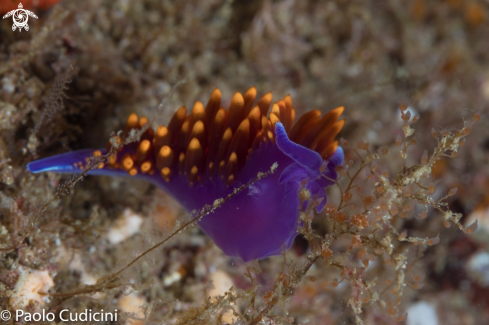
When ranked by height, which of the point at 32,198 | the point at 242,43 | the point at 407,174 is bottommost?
the point at 407,174

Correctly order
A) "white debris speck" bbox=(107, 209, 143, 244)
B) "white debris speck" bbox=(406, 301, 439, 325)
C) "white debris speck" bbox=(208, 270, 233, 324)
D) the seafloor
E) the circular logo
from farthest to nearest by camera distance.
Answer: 1. "white debris speck" bbox=(406, 301, 439, 325)
2. "white debris speck" bbox=(208, 270, 233, 324)
3. "white debris speck" bbox=(107, 209, 143, 244)
4. the seafloor
5. the circular logo

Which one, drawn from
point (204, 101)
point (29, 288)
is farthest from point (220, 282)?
point (204, 101)

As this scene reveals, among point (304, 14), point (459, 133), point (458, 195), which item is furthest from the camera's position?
point (458, 195)

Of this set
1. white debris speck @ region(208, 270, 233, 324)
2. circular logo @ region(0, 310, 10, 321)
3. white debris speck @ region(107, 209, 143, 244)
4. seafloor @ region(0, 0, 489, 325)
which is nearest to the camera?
circular logo @ region(0, 310, 10, 321)

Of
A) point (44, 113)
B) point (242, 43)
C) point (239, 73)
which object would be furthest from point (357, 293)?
point (242, 43)

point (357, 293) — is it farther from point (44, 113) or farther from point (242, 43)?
point (242, 43)

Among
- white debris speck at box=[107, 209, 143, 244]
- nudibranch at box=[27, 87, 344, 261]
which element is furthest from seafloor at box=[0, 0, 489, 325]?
nudibranch at box=[27, 87, 344, 261]

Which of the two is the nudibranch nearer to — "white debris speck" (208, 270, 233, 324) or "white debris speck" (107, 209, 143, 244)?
"white debris speck" (107, 209, 143, 244)
